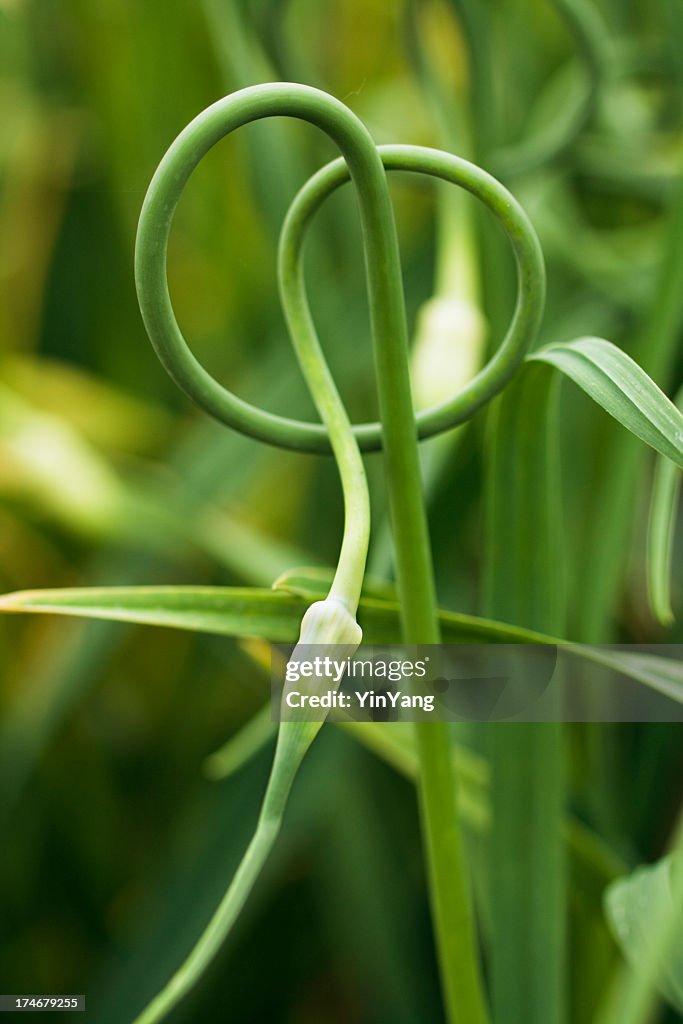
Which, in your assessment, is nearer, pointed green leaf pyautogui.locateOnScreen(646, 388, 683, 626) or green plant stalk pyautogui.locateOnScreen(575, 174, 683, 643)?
pointed green leaf pyautogui.locateOnScreen(646, 388, 683, 626)

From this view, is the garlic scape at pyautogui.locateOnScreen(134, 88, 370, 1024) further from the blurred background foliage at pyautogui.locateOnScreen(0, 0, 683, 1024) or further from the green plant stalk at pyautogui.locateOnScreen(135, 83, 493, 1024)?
the blurred background foliage at pyautogui.locateOnScreen(0, 0, 683, 1024)

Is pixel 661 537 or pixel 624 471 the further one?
pixel 624 471

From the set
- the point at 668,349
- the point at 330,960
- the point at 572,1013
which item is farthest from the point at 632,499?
the point at 330,960

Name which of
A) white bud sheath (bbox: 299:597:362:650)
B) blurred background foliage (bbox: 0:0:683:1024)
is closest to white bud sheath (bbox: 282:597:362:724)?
white bud sheath (bbox: 299:597:362:650)

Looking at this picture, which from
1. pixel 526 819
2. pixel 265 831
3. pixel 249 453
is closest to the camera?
pixel 265 831

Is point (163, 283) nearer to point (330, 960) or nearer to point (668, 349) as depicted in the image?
point (668, 349)

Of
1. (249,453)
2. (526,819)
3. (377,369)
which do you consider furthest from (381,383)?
(249,453)

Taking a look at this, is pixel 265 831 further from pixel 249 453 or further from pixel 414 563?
pixel 249 453
